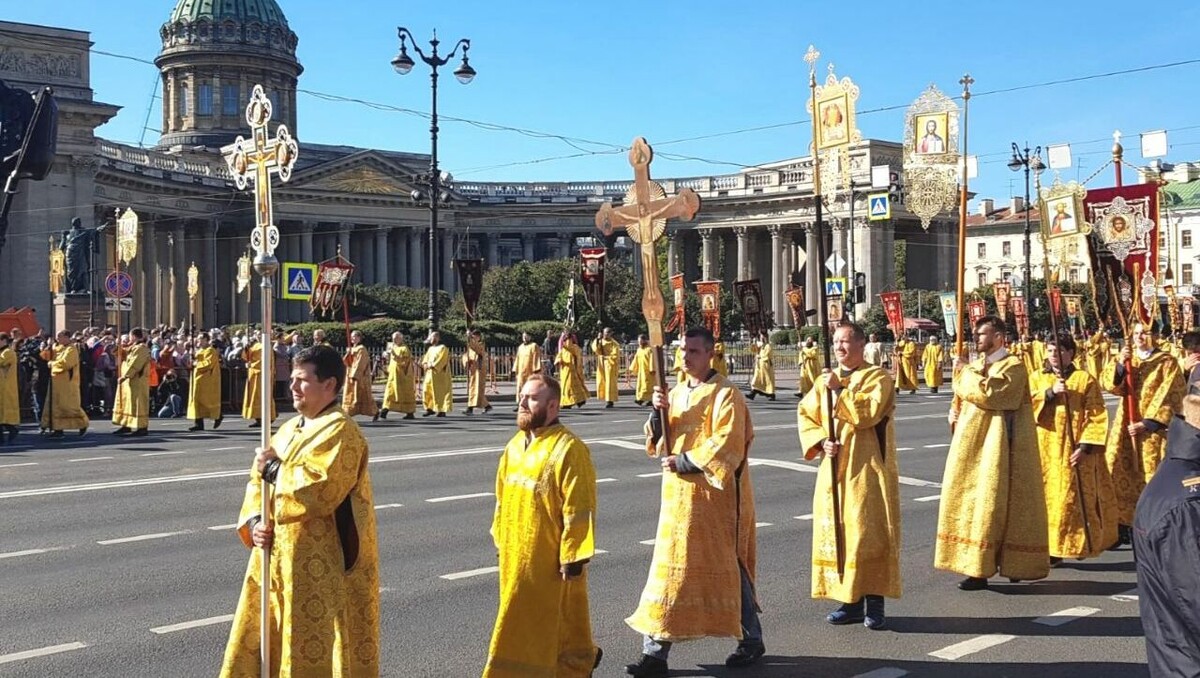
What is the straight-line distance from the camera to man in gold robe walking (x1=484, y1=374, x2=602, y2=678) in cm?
551

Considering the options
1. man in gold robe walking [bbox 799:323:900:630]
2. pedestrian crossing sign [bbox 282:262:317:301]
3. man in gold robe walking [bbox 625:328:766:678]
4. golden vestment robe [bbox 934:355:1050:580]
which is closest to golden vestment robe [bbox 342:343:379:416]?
pedestrian crossing sign [bbox 282:262:317:301]

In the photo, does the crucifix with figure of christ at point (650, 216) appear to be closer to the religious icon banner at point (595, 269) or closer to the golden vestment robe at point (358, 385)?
the golden vestment robe at point (358, 385)

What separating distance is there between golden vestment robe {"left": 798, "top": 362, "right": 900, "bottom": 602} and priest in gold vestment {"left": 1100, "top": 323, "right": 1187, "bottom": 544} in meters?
3.66

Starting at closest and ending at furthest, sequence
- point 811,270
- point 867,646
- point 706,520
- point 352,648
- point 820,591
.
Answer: point 352,648
point 706,520
point 867,646
point 820,591
point 811,270

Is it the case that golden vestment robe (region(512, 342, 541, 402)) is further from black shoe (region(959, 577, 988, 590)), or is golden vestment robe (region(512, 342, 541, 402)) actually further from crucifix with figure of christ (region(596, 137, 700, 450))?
crucifix with figure of christ (region(596, 137, 700, 450))

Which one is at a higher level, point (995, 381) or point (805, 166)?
point (805, 166)

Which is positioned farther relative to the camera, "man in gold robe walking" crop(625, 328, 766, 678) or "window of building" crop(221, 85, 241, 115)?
"window of building" crop(221, 85, 241, 115)

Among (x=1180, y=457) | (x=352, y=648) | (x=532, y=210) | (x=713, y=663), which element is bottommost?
(x=713, y=663)

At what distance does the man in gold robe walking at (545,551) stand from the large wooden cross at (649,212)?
1.22 m

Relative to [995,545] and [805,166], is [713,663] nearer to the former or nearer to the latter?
[995,545]

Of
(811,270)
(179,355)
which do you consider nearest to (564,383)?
(179,355)

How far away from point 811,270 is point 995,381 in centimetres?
7177

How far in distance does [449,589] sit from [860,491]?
2828mm

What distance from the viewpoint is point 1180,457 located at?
3.86 meters
